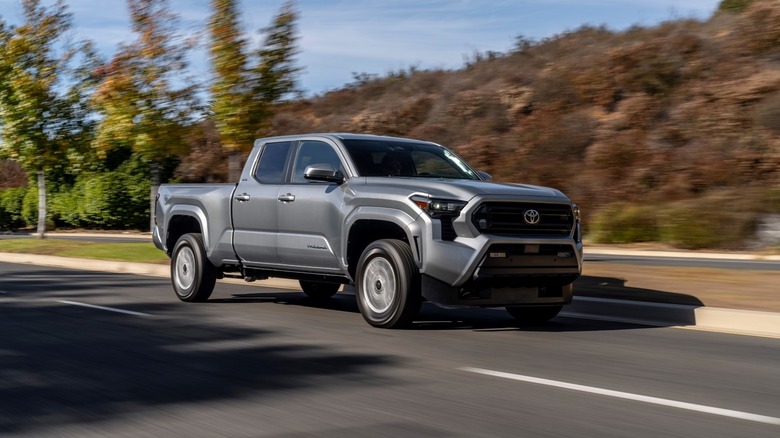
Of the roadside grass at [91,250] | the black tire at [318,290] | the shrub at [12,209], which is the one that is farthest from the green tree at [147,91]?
the shrub at [12,209]

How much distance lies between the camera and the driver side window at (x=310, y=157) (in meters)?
10.3

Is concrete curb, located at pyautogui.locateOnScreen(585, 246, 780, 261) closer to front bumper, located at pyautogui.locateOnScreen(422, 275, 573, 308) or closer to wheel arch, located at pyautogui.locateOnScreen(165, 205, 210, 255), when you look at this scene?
wheel arch, located at pyautogui.locateOnScreen(165, 205, 210, 255)

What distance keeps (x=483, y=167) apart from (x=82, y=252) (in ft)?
53.7

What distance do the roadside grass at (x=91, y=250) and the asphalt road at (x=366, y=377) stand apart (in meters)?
8.29

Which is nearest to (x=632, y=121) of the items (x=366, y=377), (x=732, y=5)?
(x=732, y=5)

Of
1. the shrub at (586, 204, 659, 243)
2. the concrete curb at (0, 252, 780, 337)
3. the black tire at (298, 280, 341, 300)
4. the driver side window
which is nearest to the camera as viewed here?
the concrete curb at (0, 252, 780, 337)

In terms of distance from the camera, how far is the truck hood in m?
8.77

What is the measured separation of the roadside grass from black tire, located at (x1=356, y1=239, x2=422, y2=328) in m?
9.63

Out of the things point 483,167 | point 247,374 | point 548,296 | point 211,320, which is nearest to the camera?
point 247,374

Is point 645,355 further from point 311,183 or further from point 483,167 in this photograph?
point 483,167

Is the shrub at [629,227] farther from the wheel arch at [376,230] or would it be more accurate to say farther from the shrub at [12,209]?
the shrub at [12,209]

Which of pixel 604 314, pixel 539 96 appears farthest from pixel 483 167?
pixel 604 314

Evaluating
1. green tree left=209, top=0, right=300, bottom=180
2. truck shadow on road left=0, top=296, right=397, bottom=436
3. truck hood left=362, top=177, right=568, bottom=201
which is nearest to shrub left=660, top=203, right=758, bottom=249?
green tree left=209, top=0, right=300, bottom=180

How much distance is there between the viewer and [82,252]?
21.0 m
